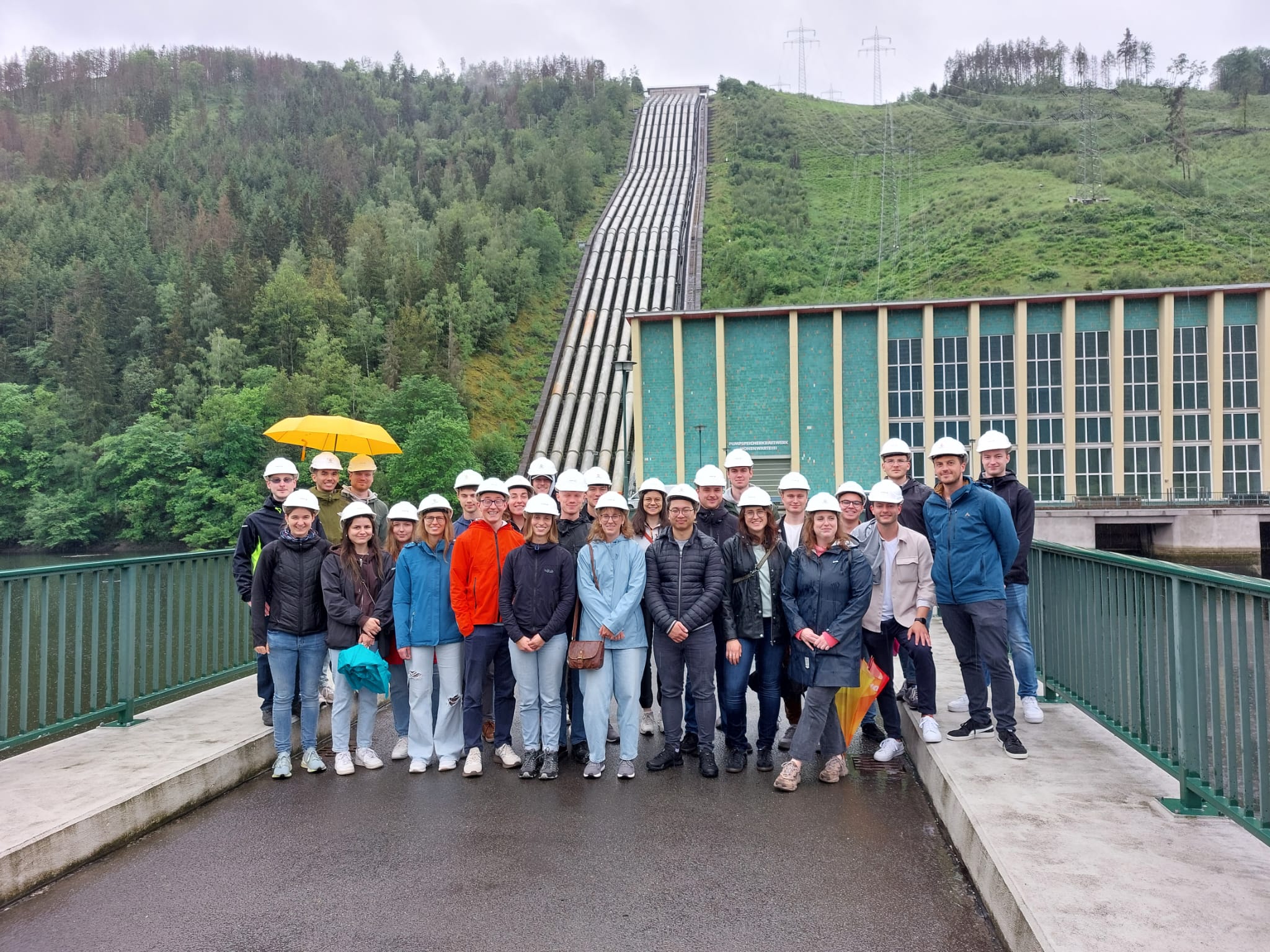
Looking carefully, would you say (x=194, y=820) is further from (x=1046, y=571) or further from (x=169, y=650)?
(x=1046, y=571)

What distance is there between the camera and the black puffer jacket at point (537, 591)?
641 centimetres

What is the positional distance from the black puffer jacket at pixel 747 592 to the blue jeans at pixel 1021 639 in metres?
1.76

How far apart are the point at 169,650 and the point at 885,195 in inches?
3695

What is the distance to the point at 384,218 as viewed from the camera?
79625 mm

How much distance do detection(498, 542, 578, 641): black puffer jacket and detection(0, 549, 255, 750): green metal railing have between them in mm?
2881

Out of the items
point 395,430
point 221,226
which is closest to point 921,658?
point 395,430

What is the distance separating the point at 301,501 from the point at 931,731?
15.5 feet

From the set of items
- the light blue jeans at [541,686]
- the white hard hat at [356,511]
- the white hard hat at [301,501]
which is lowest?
the light blue jeans at [541,686]

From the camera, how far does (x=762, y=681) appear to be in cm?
665

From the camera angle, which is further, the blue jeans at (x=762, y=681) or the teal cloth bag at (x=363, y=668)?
the blue jeans at (x=762, y=681)

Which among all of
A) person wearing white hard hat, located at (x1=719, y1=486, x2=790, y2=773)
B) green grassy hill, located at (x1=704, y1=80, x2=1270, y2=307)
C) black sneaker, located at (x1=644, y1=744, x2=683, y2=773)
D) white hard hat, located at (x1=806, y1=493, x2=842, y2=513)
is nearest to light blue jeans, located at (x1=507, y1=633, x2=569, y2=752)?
black sneaker, located at (x1=644, y1=744, x2=683, y2=773)

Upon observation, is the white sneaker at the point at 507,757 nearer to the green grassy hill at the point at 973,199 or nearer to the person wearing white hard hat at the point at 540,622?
the person wearing white hard hat at the point at 540,622

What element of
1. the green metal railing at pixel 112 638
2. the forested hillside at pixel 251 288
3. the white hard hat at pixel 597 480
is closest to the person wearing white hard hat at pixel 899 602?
the white hard hat at pixel 597 480

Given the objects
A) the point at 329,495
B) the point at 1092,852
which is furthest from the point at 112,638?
the point at 1092,852
